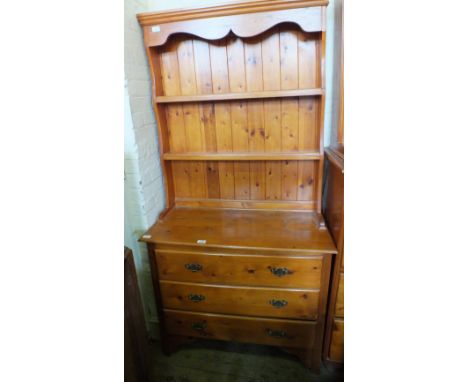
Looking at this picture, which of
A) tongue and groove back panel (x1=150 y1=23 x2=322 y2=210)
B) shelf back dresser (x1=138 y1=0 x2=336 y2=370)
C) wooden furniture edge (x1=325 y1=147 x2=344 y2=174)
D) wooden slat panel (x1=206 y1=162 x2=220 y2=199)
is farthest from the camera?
wooden slat panel (x1=206 y1=162 x2=220 y2=199)

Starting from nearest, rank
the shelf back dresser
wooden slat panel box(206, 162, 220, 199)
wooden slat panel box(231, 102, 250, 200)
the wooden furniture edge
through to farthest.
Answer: the wooden furniture edge
the shelf back dresser
wooden slat panel box(231, 102, 250, 200)
wooden slat panel box(206, 162, 220, 199)

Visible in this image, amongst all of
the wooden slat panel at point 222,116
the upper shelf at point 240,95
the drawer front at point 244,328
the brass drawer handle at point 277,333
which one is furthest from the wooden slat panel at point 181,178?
the brass drawer handle at point 277,333

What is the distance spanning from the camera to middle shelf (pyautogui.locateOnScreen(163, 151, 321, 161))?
1.33m

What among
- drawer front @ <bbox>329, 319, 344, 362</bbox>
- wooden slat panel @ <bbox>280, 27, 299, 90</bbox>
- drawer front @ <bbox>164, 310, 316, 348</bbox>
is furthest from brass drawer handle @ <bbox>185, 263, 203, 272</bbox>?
wooden slat panel @ <bbox>280, 27, 299, 90</bbox>

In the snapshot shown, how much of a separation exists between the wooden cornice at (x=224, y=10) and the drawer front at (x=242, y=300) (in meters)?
1.29

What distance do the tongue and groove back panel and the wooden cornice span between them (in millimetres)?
121

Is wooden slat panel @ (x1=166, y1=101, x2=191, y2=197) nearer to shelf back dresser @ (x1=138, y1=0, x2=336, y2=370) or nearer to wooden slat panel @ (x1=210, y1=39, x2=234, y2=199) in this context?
shelf back dresser @ (x1=138, y1=0, x2=336, y2=370)

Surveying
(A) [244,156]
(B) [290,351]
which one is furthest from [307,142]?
(B) [290,351]

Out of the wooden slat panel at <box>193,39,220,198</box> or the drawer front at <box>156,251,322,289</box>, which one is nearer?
the drawer front at <box>156,251,322,289</box>
